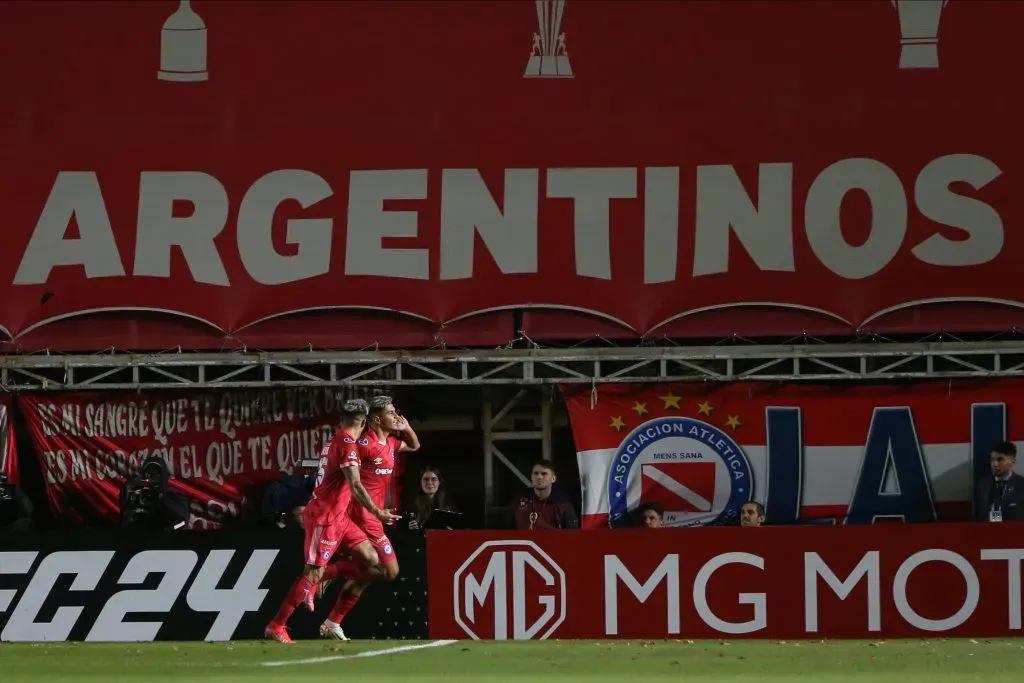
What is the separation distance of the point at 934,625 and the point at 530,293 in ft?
14.3

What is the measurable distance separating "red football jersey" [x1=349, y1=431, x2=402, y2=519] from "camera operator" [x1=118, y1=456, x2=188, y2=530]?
2.06 metres

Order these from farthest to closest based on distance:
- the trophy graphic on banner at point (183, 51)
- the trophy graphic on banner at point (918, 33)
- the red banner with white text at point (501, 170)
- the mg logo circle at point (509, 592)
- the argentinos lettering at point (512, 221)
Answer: the trophy graphic on banner at point (183, 51), the trophy graphic on banner at point (918, 33), the argentinos lettering at point (512, 221), the red banner with white text at point (501, 170), the mg logo circle at point (509, 592)

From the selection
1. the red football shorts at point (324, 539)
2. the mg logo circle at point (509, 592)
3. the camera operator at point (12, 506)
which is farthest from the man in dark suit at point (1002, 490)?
the camera operator at point (12, 506)

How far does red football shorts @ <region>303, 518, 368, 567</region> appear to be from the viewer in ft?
36.8

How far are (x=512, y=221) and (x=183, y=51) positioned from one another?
3.33 metres

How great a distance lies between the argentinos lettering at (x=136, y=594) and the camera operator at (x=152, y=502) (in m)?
1.02

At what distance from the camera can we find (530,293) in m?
13.6

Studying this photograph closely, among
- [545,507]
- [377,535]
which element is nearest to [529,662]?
[377,535]

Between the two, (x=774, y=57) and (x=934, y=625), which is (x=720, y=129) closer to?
(x=774, y=57)

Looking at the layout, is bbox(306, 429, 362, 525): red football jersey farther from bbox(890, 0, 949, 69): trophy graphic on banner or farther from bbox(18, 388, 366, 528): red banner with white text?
bbox(890, 0, 949, 69): trophy graphic on banner

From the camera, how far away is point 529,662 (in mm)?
9055

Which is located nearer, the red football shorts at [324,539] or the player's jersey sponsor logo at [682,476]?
the red football shorts at [324,539]

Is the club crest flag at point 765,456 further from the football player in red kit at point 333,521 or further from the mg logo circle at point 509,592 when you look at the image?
the football player in red kit at point 333,521

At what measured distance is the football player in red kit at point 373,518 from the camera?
11250mm
